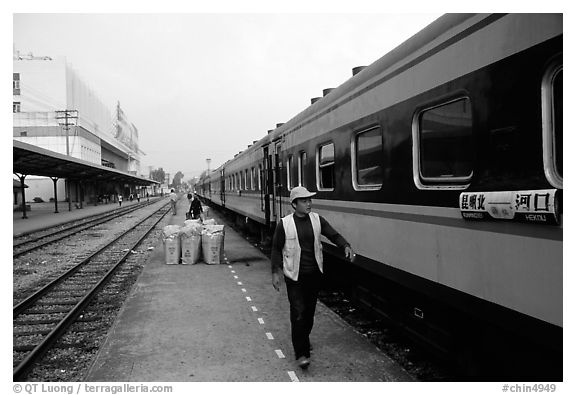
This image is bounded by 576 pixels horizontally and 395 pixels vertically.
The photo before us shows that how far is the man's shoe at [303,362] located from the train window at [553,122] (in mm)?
2820

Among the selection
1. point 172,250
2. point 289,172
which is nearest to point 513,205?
point 289,172

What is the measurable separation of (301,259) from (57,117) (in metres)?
41.7

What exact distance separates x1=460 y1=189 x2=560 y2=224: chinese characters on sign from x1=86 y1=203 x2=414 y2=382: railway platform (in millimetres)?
1943

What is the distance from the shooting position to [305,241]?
15.4ft

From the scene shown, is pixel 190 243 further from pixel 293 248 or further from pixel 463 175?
pixel 463 175

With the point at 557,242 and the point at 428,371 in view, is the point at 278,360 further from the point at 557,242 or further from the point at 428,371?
the point at 557,242

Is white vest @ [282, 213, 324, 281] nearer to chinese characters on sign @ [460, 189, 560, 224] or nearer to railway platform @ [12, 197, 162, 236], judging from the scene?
chinese characters on sign @ [460, 189, 560, 224]

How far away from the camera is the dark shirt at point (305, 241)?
468 cm

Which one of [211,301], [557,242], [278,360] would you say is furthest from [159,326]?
[557,242]

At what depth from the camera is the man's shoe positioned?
181 inches

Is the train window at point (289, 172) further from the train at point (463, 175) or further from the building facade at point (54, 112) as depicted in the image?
the building facade at point (54, 112)

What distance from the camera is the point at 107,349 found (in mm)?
5340

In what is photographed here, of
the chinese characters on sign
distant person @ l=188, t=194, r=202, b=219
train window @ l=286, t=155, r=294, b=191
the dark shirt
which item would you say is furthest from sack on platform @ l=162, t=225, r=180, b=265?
the chinese characters on sign

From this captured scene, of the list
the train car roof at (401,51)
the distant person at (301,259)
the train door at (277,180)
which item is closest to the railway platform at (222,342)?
the distant person at (301,259)
